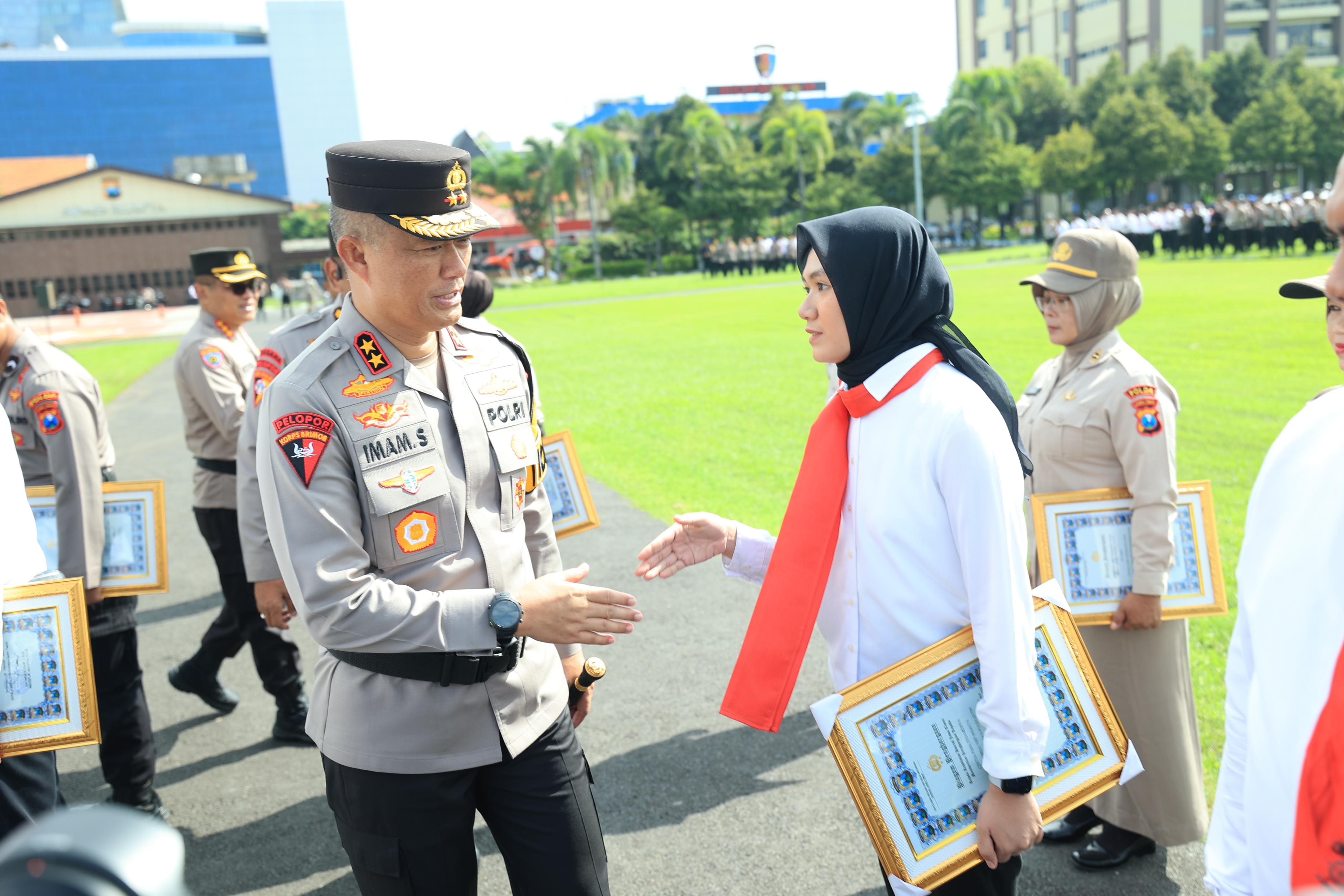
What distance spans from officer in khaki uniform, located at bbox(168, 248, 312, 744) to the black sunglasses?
173mm

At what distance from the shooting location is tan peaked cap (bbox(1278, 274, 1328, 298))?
2.12 meters

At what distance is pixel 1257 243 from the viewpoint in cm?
3219

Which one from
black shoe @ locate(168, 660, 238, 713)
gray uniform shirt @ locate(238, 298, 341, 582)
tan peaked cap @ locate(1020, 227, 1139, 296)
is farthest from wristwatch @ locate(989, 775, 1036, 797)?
black shoe @ locate(168, 660, 238, 713)

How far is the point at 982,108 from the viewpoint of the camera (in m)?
59.8

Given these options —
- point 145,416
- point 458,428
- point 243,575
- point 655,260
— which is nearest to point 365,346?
point 458,428

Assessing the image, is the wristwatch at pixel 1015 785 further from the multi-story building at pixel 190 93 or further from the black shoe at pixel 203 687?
the multi-story building at pixel 190 93

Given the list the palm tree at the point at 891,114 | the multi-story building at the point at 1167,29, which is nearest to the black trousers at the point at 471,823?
the palm tree at the point at 891,114

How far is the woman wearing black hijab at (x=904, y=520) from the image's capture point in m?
2.04

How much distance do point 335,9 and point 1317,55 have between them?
142406mm

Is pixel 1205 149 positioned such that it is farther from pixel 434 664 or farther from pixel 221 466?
pixel 434 664

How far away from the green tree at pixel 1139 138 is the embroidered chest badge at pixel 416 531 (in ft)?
196

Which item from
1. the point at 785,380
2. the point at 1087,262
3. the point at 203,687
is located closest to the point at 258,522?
the point at 203,687

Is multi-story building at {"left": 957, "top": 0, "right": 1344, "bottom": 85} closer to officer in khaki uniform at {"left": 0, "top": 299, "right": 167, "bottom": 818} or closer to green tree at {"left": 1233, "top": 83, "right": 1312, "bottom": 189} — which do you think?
green tree at {"left": 1233, "top": 83, "right": 1312, "bottom": 189}

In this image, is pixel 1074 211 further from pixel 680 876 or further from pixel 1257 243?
pixel 680 876
